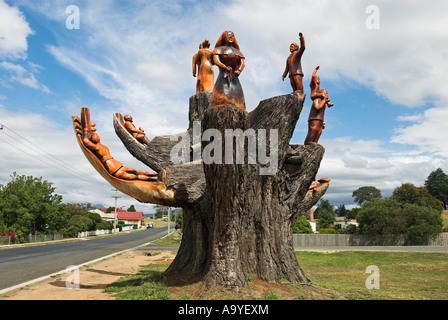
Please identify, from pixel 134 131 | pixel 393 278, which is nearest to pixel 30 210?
pixel 134 131

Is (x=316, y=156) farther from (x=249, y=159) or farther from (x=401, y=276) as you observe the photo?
(x=401, y=276)

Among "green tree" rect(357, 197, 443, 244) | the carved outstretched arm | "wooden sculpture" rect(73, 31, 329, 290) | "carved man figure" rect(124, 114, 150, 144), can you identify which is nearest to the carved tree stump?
"wooden sculpture" rect(73, 31, 329, 290)

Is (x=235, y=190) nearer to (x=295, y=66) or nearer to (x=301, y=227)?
(x=295, y=66)

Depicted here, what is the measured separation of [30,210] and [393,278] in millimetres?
32949

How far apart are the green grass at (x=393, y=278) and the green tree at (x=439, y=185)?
55.7 meters

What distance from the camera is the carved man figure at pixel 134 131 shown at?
8883 millimetres

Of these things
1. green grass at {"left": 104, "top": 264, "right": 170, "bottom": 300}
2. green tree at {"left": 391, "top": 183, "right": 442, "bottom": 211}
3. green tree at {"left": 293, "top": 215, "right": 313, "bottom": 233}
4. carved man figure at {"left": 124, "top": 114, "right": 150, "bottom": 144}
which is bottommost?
green tree at {"left": 293, "top": 215, "right": 313, "bottom": 233}

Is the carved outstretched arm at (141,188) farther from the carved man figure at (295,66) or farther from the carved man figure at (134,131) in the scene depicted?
the carved man figure at (295,66)

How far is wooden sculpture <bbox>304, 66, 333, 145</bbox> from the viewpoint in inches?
322

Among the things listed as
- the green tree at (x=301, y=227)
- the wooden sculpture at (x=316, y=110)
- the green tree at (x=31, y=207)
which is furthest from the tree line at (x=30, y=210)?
the wooden sculpture at (x=316, y=110)

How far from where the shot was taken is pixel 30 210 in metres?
32.8

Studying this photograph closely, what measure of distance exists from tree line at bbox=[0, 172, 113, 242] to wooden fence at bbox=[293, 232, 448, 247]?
2465 centimetres

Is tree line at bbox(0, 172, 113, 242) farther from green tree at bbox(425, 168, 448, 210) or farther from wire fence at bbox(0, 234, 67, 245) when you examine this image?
green tree at bbox(425, 168, 448, 210)
